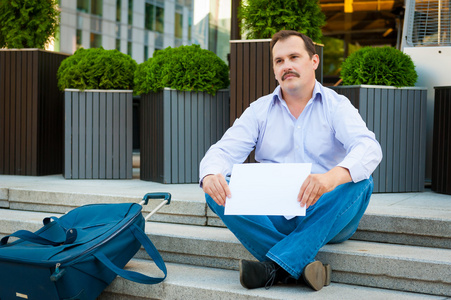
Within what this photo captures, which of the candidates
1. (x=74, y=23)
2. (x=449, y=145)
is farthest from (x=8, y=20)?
(x=74, y=23)

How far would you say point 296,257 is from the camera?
7.95ft

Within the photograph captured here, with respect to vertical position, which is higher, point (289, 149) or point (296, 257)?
point (289, 149)

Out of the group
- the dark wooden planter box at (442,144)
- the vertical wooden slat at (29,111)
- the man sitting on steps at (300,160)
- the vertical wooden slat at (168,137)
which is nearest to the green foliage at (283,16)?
the vertical wooden slat at (168,137)

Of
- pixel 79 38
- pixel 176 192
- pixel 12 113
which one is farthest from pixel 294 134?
pixel 79 38

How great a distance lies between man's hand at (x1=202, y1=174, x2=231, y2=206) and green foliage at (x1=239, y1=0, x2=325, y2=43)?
7.56ft

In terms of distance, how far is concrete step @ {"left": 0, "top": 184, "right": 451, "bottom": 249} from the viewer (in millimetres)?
3012

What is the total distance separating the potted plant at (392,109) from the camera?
4.43m

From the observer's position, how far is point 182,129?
5035 mm

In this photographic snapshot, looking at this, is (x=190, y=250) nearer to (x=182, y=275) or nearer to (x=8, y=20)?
(x=182, y=275)

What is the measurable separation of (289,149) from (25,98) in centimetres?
370

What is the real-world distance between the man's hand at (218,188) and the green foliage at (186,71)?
2.54 meters

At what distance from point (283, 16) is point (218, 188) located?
2.39 m

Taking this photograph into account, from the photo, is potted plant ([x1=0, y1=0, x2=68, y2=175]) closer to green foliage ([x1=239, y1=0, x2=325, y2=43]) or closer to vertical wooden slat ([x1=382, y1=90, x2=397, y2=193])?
green foliage ([x1=239, y1=0, x2=325, y2=43])

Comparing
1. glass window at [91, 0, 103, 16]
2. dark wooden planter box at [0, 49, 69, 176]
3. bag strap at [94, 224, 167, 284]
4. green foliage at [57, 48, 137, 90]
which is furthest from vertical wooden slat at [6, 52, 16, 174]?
glass window at [91, 0, 103, 16]
